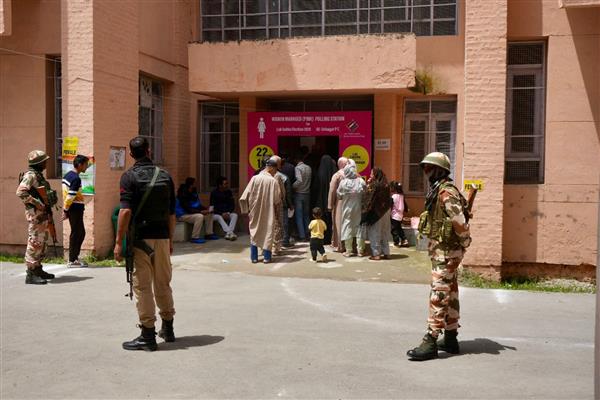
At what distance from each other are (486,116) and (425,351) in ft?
17.0

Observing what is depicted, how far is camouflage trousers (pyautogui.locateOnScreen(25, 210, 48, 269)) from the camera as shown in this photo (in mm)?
9195

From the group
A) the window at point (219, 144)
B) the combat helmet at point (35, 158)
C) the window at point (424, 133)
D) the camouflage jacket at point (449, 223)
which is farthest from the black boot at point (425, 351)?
the window at point (219, 144)

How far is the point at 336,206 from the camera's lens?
468 inches

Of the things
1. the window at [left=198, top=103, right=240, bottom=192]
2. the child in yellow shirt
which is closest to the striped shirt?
the child in yellow shirt

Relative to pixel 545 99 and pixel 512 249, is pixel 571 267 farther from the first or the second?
pixel 545 99

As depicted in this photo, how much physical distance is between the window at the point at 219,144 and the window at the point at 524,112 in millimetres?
6321

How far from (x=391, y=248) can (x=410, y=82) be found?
3008mm

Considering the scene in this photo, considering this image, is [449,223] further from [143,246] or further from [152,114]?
[152,114]

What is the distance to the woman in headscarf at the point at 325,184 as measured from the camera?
1269 centimetres

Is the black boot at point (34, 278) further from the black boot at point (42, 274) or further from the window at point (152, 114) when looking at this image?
the window at point (152, 114)

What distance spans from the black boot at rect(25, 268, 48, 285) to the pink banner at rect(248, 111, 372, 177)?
18.0 ft

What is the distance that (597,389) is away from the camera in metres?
3.15

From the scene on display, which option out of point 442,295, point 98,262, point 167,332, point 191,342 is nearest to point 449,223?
point 442,295

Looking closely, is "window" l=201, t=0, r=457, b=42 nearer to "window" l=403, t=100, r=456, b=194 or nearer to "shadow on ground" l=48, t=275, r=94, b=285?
"window" l=403, t=100, r=456, b=194
